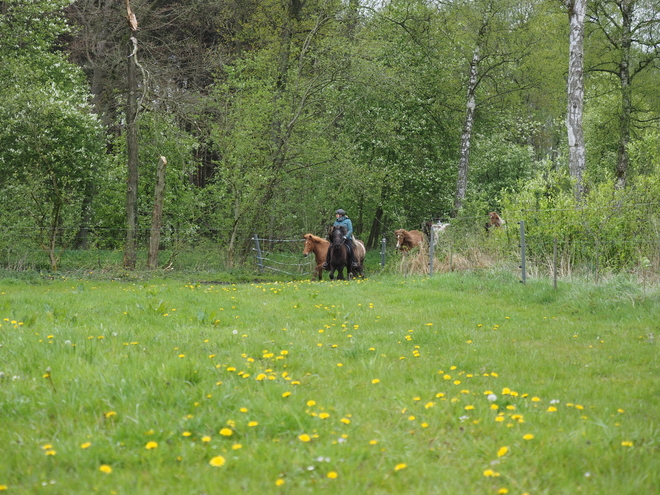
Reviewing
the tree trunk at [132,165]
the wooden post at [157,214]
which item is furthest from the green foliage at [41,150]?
the wooden post at [157,214]

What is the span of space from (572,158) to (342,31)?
12348mm

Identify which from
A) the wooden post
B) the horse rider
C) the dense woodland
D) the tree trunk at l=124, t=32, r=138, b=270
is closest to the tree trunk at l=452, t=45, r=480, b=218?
the dense woodland

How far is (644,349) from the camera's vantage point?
7105mm

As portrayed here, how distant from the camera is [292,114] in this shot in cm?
2259

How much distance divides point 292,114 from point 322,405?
19099mm

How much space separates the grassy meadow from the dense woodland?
8.56m

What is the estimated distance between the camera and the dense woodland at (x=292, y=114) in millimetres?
18844

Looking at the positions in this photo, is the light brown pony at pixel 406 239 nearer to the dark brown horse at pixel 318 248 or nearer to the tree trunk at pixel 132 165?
the dark brown horse at pixel 318 248

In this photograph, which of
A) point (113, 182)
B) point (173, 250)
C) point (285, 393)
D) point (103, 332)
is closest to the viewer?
point (285, 393)

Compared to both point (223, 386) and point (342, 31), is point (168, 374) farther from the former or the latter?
point (342, 31)

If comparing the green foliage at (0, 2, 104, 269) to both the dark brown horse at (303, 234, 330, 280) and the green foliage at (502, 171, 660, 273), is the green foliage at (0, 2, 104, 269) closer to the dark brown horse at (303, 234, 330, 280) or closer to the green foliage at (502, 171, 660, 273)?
the dark brown horse at (303, 234, 330, 280)

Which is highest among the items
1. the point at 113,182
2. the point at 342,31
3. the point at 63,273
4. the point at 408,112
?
the point at 342,31

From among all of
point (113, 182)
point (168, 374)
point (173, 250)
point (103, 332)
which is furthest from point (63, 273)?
point (168, 374)

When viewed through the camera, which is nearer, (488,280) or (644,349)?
(644,349)
